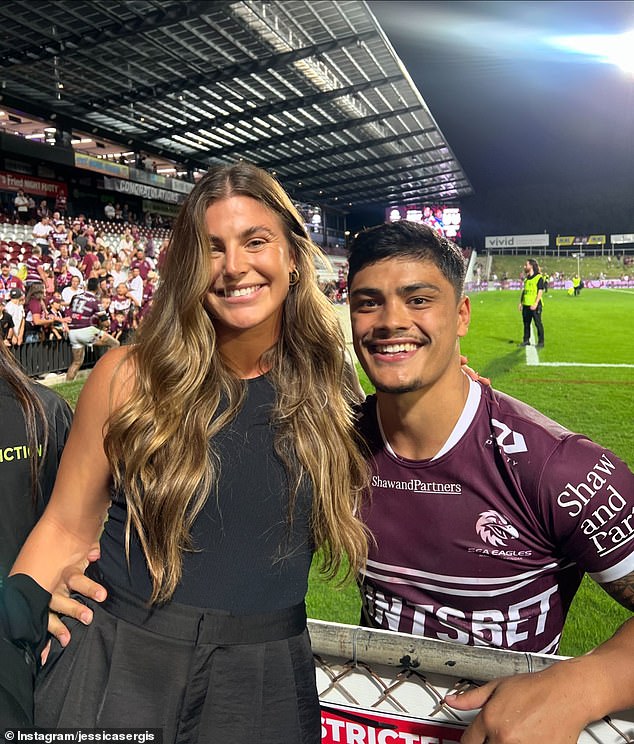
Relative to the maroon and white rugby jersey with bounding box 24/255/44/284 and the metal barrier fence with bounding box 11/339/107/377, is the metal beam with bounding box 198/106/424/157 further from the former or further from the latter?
the metal barrier fence with bounding box 11/339/107/377

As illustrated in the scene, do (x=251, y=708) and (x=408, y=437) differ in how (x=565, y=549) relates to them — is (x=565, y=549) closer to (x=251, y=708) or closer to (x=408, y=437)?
(x=408, y=437)

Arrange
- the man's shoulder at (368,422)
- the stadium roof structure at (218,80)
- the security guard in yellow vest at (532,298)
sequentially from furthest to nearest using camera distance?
the stadium roof structure at (218,80), the security guard in yellow vest at (532,298), the man's shoulder at (368,422)

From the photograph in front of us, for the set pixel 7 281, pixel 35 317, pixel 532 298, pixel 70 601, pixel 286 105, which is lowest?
pixel 70 601

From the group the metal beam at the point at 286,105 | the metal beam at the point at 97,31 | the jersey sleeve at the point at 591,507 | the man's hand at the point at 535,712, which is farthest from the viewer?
the metal beam at the point at 286,105

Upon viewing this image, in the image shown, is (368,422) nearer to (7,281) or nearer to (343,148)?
(7,281)

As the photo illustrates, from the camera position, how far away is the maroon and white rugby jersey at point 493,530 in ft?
4.19

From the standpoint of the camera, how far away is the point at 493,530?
1362mm

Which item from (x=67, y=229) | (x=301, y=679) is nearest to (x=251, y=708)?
(x=301, y=679)

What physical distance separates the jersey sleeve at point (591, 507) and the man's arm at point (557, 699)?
190 mm

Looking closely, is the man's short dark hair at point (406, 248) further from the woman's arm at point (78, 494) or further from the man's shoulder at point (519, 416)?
the woman's arm at point (78, 494)

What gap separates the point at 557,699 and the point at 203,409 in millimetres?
893

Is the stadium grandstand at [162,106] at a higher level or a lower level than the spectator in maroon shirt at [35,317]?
higher

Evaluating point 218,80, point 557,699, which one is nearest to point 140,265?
point 218,80

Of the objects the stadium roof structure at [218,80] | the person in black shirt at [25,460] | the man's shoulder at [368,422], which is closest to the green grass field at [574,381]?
the man's shoulder at [368,422]
